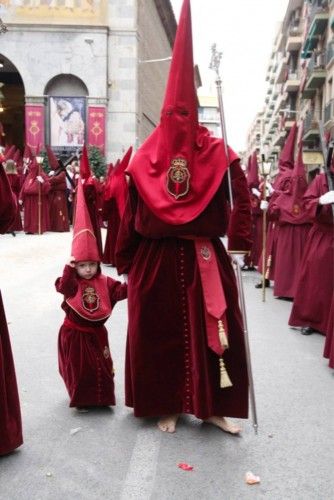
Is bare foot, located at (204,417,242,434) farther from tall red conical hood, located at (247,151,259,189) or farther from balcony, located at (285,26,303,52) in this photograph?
balcony, located at (285,26,303,52)

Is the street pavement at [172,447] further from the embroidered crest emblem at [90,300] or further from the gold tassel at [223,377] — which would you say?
the embroidered crest emblem at [90,300]

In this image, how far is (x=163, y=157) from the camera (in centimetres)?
382

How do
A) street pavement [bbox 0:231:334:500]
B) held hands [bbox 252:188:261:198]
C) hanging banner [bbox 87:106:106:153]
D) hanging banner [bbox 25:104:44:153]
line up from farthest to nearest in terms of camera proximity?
hanging banner [bbox 87:106:106:153] < hanging banner [bbox 25:104:44:153] < held hands [bbox 252:188:261:198] < street pavement [bbox 0:231:334:500]

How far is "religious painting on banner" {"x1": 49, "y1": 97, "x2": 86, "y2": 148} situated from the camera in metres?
30.3

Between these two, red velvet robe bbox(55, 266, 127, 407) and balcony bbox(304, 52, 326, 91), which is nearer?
red velvet robe bbox(55, 266, 127, 407)

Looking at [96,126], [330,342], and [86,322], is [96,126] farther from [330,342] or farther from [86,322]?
[86,322]

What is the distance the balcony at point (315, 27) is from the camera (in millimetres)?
36719

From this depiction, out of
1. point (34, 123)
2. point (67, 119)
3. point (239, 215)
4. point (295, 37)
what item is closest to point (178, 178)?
point (239, 215)

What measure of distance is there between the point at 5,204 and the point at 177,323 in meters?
1.31

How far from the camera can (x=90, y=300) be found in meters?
4.21

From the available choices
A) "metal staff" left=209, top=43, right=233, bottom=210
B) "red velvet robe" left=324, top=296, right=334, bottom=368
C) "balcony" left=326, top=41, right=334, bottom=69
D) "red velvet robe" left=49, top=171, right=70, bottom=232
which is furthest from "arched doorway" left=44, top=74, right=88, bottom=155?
"metal staff" left=209, top=43, right=233, bottom=210

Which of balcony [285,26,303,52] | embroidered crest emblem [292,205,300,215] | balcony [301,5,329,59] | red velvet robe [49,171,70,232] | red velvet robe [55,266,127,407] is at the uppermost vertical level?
balcony [285,26,303,52]

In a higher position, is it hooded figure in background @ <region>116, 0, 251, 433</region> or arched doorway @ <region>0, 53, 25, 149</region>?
arched doorway @ <region>0, 53, 25, 149</region>

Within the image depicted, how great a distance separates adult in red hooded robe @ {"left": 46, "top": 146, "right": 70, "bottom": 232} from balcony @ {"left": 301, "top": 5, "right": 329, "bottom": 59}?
23.1 meters
